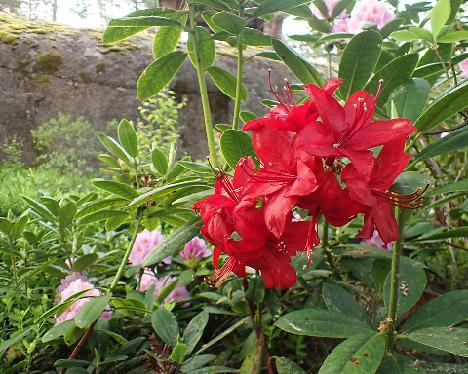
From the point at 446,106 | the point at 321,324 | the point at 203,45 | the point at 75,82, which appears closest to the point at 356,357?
the point at 321,324

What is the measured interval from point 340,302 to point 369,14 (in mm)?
888

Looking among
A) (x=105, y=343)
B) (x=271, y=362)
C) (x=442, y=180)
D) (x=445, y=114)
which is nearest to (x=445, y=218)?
(x=442, y=180)

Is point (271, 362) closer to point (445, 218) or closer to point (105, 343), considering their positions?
point (105, 343)

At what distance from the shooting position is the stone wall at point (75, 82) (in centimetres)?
554

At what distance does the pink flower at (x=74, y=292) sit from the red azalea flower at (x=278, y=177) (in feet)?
1.43

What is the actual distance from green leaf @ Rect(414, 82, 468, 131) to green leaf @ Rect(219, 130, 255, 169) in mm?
255

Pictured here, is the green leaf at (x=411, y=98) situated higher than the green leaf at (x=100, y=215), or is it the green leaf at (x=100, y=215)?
the green leaf at (x=411, y=98)

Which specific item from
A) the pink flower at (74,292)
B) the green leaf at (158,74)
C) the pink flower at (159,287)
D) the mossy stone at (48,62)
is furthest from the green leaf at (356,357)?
the mossy stone at (48,62)

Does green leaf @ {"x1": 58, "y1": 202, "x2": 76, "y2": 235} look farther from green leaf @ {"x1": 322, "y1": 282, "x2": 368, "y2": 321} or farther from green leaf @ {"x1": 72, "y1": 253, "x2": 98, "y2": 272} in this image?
green leaf @ {"x1": 322, "y1": 282, "x2": 368, "y2": 321}

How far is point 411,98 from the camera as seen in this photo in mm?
714

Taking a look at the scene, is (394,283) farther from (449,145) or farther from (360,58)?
(360,58)

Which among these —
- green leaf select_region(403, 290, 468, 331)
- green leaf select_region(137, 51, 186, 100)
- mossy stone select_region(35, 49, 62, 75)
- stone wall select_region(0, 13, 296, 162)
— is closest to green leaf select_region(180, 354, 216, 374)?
green leaf select_region(403, 290, 468, 331)

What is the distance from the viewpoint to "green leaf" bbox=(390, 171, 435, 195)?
56 cm

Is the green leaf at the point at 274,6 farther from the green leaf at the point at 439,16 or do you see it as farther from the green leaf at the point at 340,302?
the green leaf at the point at 340,302
